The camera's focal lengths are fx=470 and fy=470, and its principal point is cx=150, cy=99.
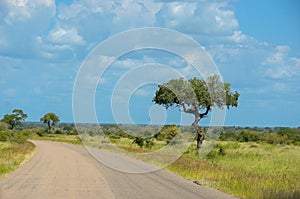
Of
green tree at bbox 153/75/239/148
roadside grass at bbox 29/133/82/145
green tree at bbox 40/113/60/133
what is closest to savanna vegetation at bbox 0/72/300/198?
green tree at bbox 153/75/239/148

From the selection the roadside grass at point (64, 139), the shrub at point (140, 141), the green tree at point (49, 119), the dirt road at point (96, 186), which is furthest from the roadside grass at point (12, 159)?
the green tree at point (49, 119)

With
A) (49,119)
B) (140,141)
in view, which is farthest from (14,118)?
(140,141)

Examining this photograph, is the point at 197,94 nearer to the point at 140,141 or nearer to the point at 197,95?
the point at 197,95

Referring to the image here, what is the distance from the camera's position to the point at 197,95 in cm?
4066

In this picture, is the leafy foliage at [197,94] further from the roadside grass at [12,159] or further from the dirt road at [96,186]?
the dirt road at [96,186]

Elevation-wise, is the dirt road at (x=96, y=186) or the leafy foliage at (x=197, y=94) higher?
the leafy foliage at (x=197, y=94)

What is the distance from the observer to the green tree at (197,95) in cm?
4022

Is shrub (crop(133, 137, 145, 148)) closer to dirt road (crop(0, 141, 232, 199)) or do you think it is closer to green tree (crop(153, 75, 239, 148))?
green tree (crop(153, 75, 239, 148))

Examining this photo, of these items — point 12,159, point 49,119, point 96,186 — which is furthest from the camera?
point 49,119

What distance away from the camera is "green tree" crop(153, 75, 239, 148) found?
4022cm

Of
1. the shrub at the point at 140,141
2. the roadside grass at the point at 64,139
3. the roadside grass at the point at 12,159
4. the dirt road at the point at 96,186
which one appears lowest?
the dirt road at the point at 96,186

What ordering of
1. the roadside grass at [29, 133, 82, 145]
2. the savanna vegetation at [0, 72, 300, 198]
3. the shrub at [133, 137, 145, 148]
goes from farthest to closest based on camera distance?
the roadside grass at [29, 133, 82, 145] → the shrub at [133, 137, 145, 148] → the savanna vegetation at [0, 72, 300, 198]

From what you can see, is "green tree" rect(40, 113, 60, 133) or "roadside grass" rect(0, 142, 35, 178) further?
"green tree" rect(40, 113, 60, 133)

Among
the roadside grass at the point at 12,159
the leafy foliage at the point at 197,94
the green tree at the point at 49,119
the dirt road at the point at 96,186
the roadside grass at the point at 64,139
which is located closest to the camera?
the dirt road at the point at 96,186
